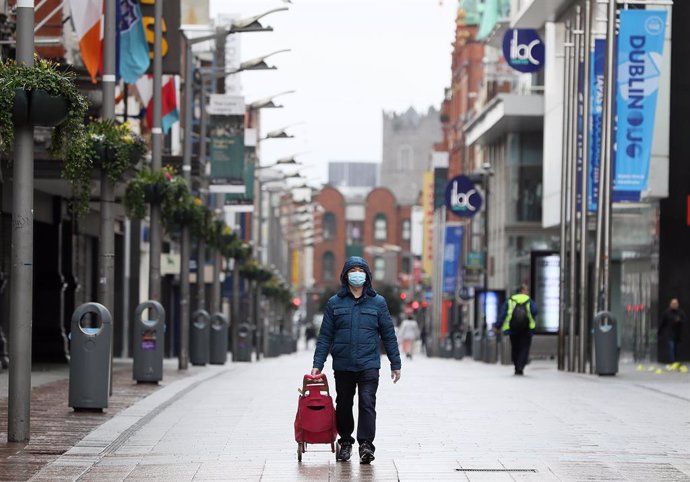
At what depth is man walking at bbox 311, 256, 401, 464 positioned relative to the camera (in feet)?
46.2

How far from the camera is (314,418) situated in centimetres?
1385

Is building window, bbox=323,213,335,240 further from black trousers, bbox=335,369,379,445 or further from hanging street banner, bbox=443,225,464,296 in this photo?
black trousers, bbox=335,369,379,445

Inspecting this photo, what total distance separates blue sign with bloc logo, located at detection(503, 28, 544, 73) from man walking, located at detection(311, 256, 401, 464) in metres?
44.3

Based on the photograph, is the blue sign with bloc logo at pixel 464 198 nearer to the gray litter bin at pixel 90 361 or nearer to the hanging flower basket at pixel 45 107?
the gray litter bin at pixel 90 361

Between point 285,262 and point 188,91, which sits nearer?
point 188,91

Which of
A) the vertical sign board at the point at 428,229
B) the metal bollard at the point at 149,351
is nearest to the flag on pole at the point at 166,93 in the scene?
the metal bollard at the point at 149,351

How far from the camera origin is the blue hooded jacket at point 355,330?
14.1m

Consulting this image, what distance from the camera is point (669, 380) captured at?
101ft

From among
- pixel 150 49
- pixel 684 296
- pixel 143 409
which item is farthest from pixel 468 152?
pixel 143 409

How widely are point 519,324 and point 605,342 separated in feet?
6.07

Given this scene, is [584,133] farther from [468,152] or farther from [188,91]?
[468,152]

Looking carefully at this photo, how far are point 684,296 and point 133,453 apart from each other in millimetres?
29921

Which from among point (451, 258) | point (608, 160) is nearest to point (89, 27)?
point (608, 160)

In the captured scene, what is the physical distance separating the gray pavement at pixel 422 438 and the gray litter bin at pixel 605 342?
5635 mm
